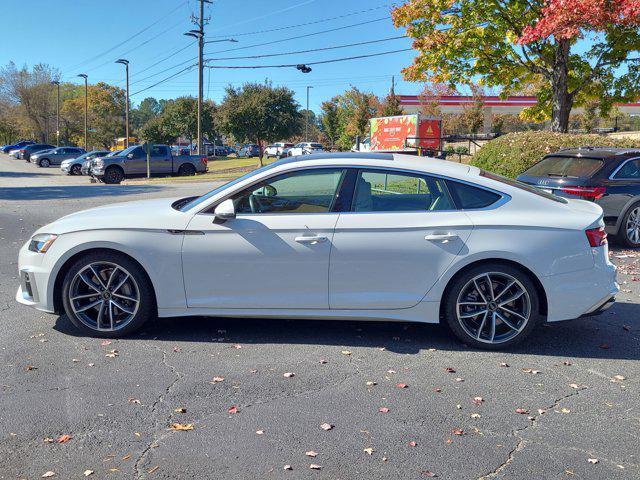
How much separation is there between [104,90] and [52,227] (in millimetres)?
84183

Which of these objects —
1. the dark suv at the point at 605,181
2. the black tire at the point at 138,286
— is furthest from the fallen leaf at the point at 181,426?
the dark suv at the point at 605,181

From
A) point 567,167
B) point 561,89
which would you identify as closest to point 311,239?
point 567,167

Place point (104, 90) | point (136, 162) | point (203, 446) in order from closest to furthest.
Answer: point (203, 446)
point (136, 162)
point (104, 90)

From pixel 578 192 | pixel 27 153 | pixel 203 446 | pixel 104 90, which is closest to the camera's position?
pixel 203 446

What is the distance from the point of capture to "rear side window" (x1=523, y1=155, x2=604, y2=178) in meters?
9.21

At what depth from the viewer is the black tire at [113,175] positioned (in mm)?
29644

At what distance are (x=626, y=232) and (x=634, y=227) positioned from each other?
0.66ft

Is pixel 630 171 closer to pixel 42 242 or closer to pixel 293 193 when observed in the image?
pixel 293 193

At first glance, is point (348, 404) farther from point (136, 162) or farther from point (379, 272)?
point (136, 162)

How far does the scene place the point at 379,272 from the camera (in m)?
4.86

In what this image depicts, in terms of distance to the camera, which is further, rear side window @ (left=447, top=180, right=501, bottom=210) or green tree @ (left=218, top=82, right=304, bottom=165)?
green tree @ (left=218, top=82, right=304, bottom=165)

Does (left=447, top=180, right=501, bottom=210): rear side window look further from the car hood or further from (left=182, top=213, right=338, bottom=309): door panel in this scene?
the car hood

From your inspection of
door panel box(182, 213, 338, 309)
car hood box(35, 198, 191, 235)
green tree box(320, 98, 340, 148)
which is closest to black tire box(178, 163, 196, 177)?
car hood box(35, 198, 191, 235)

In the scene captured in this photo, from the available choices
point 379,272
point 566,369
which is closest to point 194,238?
point 379,272
